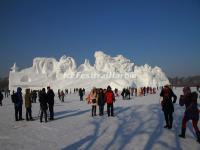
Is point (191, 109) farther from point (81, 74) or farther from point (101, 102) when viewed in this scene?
point (81, 74)

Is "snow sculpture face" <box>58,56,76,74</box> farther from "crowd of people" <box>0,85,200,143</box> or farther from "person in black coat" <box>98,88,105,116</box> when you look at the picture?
"crowd of people" <box>0,85,200,143</box>

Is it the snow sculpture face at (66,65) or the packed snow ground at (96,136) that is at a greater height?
the snow sculpture face at (66,65)

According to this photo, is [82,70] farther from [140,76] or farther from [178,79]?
[178,79]

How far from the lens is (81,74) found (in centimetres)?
11106

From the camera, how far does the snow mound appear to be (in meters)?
102

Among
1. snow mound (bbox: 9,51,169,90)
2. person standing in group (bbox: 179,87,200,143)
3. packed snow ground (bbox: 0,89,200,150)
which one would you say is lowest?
packed snow ground (bbox: 0,89,200,150)

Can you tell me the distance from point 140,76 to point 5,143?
98.7 metres

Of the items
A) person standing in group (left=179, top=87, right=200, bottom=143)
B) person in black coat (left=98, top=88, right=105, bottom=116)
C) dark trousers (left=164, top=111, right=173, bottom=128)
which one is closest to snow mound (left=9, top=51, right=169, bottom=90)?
person in black coat (left=98, top=88, right=105, bottom=116)

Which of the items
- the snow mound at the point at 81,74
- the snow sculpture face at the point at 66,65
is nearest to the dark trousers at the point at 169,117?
the snow mound at the point at 81,74

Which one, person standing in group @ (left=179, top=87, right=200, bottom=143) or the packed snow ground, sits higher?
person standing in group @ (left=179, top=87, right=200, bottom=143)

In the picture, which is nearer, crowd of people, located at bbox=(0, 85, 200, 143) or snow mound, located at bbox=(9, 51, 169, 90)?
crowd of people, located at bbox=(0, 85, 200, 143)

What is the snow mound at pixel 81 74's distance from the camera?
10169 centimetres

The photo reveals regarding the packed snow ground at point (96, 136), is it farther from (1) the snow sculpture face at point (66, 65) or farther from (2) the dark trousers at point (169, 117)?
(1) the snow sculpture face at point (66, 65)

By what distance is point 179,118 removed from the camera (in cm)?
1438
